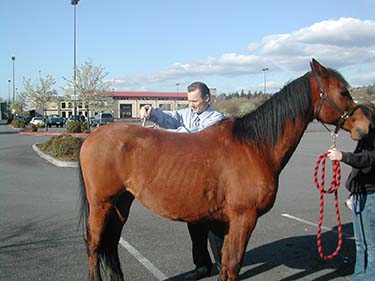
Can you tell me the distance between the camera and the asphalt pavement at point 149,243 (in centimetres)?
447

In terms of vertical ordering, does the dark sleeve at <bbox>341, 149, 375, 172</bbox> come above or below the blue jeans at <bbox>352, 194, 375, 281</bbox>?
above

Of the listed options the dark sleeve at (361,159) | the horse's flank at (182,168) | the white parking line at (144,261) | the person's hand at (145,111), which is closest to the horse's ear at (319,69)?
the dark sleeve at (361,159)

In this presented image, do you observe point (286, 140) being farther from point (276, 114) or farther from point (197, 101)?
point (197, 101)

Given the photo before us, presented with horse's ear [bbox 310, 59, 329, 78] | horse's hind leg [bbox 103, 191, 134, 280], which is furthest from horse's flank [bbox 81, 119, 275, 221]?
horse's ear [bbox 310, 59, 329, 78]

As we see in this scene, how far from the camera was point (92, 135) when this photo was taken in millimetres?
3830

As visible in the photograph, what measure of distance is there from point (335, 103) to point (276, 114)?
0.52 m

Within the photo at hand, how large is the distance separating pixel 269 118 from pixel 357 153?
952 millimetres

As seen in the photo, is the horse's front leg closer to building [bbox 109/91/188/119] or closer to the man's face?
the man's face

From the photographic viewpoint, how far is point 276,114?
11.8 ft

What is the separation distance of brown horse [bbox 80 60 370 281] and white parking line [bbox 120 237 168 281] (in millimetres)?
791

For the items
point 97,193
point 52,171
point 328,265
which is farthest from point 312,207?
point 52,171

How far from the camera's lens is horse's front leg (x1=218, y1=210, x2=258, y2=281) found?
338 cm

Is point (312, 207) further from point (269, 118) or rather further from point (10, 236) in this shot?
point (10, 236)

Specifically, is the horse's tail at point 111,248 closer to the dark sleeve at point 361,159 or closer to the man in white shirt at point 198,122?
the man in white shirt at point 198,122
